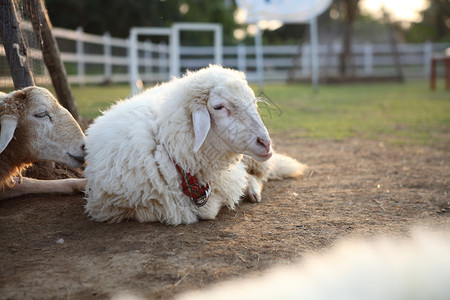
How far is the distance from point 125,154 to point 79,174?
1363mm

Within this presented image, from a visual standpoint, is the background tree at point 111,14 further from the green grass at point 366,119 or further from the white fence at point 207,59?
the green grass at point 366,119

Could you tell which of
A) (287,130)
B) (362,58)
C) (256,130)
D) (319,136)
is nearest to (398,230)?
(256,130)

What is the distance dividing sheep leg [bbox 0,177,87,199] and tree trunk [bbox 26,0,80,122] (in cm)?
118

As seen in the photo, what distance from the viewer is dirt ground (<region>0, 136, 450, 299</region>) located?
234 centimetres

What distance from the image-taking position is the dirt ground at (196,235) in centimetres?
234

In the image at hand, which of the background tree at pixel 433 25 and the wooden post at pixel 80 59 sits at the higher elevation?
the background tree at pixel 433 25

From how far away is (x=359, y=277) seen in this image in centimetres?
240

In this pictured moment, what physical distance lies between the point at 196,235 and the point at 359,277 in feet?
3.44

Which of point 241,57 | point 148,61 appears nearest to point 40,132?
point 148,61

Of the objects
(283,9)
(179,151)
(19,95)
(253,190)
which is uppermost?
(283,9)

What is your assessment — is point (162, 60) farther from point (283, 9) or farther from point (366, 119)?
point (366, 119)

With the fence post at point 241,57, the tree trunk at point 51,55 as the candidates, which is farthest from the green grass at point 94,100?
the fence post at point 241,57

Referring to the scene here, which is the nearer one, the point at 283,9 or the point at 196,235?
the point at 196,235

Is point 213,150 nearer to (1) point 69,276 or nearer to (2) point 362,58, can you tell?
(1) point 69,276
